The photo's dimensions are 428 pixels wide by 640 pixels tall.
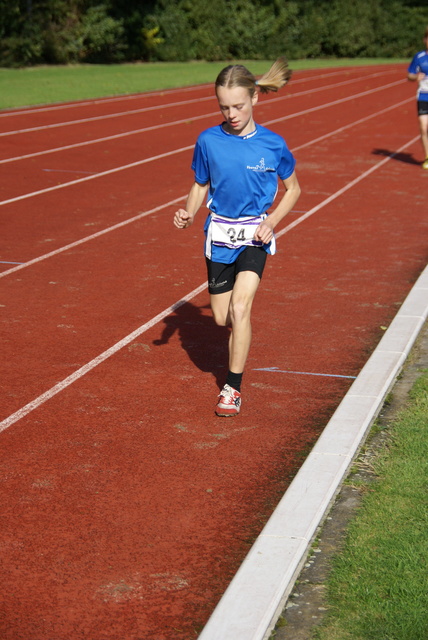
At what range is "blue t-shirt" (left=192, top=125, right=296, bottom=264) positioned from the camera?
560cm

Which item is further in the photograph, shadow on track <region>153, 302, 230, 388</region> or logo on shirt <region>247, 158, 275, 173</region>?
shadow on track <region>153, 302, 230, 388</region>

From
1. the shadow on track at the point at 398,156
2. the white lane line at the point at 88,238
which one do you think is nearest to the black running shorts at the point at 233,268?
the white lane line at the point at 88,238

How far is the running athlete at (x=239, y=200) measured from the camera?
18.4 feet

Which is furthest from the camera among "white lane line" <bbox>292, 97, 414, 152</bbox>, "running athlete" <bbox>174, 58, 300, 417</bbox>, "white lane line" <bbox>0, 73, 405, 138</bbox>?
"white lane line" <bbox>0, 73, 405, 138</bbox>

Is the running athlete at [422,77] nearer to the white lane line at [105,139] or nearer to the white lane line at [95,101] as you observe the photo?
the white lane line at [105,139]

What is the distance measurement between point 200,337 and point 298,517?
10.7ft

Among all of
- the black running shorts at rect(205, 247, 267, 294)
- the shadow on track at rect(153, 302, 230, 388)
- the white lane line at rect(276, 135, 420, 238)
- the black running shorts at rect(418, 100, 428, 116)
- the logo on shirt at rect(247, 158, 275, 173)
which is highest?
the logo on shirt at rect(247, 158, 275, 173)

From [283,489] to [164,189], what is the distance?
10055 millimetres

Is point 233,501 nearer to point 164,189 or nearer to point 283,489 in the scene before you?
Result: point 283,489

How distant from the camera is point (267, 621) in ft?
11.5

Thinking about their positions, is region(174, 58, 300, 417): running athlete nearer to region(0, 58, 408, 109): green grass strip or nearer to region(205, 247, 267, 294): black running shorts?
region(205, 247, 267, 294): black running shorts

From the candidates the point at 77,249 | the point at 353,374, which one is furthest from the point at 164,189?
the point at 353,374

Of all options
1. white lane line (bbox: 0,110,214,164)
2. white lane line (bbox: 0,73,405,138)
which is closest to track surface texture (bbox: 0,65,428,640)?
white lane line (bbox: 0,110,214,164)

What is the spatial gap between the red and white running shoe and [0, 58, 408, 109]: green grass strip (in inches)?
807
